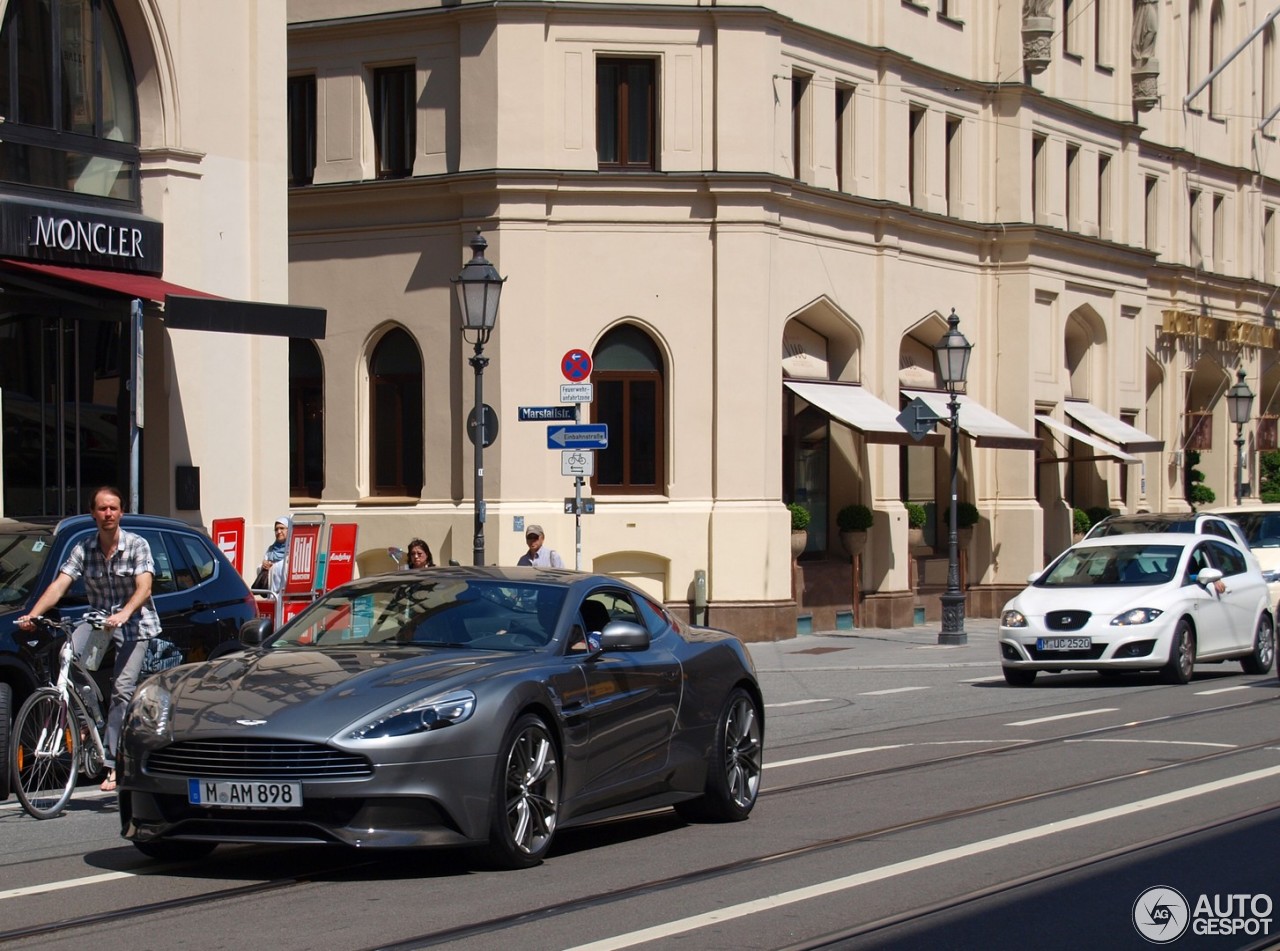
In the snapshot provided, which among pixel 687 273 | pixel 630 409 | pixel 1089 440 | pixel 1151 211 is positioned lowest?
pixel 1089 440

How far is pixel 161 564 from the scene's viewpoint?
13906 millimetres

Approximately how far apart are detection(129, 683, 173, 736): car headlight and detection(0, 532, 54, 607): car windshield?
11.1 feet

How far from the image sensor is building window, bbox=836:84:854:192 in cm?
3419

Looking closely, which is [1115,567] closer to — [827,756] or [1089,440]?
[827,756]

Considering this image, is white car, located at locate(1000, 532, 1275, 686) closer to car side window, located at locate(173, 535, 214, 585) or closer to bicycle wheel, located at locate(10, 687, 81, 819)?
car side window, located at locate(173, 535, 214, 585)

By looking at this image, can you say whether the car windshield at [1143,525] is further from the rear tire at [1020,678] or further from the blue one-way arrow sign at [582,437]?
the blue one-way arrow sign at [582,437]

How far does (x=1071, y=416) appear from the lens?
135ft

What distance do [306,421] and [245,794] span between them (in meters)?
25.4

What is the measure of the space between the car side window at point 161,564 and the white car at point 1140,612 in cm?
1039

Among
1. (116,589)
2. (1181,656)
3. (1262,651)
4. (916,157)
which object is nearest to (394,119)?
(916,157)

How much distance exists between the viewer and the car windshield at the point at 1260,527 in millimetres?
29422

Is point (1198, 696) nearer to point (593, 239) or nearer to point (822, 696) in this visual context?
point (822, 696)

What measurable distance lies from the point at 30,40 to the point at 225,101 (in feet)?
9.56

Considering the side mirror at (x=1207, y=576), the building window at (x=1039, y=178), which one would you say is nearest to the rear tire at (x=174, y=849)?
the side mirror at (x=1207, y=576)
